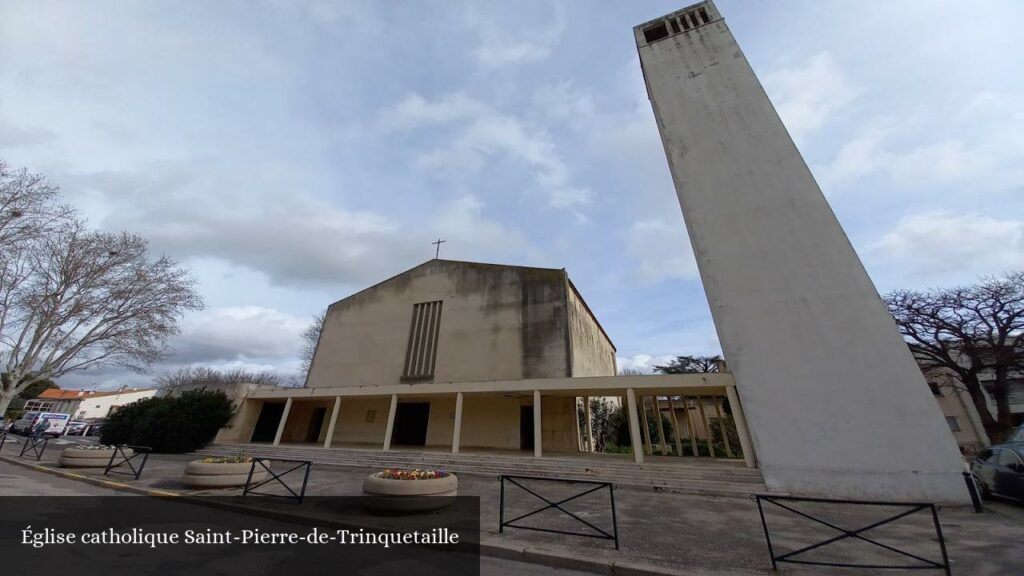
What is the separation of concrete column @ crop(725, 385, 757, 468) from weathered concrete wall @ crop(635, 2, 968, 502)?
0.59m

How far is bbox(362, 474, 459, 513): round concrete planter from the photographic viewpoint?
6336 mm

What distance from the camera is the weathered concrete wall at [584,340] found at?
16.4 m

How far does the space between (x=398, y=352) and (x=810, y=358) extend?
54.3 feet

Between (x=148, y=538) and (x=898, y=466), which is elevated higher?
(x=898, y=466)

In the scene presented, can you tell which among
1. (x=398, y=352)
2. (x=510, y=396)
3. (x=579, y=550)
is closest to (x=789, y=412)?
(x=579, y=550)

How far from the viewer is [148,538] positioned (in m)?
5.04

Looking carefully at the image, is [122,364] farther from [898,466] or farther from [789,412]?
[898,466]

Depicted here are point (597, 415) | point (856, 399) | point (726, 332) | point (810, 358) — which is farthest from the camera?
point (597, 415)

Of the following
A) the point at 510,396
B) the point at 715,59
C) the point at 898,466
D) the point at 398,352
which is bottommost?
the point at 898,466

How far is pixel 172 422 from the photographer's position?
15078mm

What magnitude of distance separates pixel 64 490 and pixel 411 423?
11.2 meters

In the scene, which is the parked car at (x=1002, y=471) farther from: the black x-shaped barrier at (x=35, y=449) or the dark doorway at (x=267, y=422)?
the black x-shaped barrier at (x=35, y=449)

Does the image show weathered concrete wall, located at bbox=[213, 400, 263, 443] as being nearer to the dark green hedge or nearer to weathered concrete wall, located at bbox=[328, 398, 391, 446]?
the dark green hedge

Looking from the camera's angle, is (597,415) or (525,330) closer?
(525,330)
